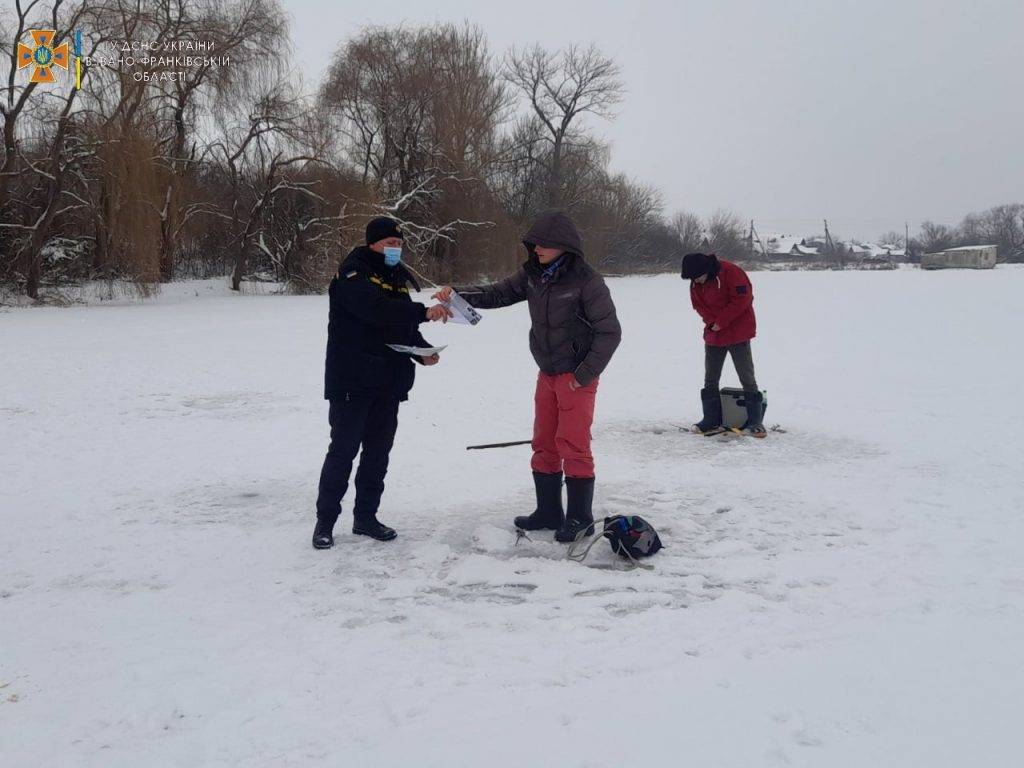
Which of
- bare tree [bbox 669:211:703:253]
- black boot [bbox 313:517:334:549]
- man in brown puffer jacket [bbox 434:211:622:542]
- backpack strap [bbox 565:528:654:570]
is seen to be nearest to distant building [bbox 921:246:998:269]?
bare tree [bbox 669:211:703:253]

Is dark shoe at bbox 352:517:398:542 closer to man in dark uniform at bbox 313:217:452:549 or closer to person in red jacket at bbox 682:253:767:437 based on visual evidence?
man in dark uniform at bbox 313:217:452:549

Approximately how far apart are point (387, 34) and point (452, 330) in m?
16.3

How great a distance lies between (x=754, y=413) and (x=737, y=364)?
50 cm

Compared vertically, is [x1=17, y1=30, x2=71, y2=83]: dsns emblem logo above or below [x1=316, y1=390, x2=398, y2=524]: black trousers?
above

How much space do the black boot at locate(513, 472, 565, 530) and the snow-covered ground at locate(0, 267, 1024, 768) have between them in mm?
154

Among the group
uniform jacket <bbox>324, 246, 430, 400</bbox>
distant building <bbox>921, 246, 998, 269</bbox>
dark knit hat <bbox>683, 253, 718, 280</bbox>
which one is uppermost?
distant building <bbox>921, 246, 998, 269</bbox>

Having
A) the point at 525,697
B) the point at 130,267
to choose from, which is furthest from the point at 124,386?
the point at 130,267

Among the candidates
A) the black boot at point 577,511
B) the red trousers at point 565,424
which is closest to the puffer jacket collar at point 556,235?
the red trousers at point 565,424

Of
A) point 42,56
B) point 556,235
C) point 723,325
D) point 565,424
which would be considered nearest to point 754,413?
point 723,325

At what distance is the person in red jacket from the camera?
7.72 m

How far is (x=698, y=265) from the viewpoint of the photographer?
7.72m

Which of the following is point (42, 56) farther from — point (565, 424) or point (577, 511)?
Answer: point (577, 511)

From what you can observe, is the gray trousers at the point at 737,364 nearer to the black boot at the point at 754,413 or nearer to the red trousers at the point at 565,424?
the black boot at the point at 754,413

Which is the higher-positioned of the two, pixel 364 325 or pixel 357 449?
pixel 364 325
